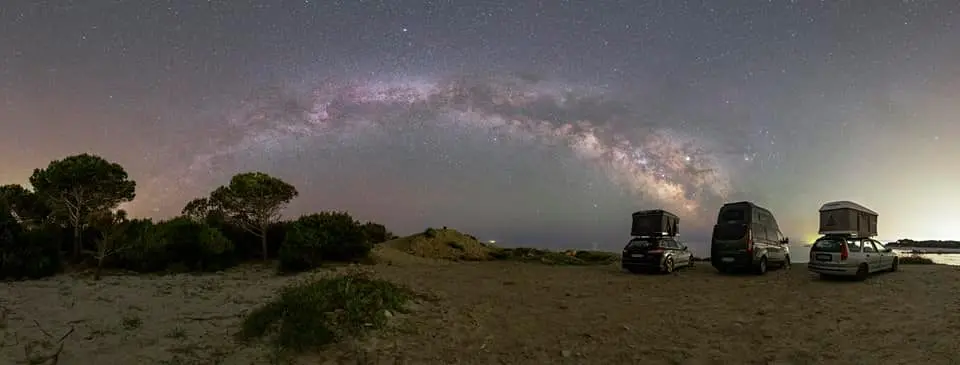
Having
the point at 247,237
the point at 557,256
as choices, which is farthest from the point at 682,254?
the point at 247,237

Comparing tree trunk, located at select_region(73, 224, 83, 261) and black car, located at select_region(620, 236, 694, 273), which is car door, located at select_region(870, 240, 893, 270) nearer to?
black car, located at select_region(620, 236, 694, 273)

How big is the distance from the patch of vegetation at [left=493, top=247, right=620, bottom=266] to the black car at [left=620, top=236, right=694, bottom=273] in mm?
7513

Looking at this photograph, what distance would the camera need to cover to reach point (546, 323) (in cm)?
1124

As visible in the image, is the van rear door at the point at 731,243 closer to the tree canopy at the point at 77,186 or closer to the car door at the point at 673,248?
the car door at the point at 673,248

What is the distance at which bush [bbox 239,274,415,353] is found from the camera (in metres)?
8.86

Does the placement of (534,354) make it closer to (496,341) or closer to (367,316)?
(496,341)

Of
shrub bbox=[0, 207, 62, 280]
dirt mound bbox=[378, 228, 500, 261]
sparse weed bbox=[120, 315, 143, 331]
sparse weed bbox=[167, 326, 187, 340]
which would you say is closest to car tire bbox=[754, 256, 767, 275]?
dirt mound bbox=[378, 228, 500, 261]

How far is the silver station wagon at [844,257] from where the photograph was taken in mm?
16828

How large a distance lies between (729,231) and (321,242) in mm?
17220

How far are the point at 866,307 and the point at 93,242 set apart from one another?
95.3 feet

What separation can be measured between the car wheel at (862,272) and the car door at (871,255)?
0.85 ft

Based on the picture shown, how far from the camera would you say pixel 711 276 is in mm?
20375

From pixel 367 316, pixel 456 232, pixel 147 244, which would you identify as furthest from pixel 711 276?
pixel 147 244

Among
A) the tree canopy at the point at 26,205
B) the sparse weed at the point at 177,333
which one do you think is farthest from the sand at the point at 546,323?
the tree canopy at the point at 26,205
